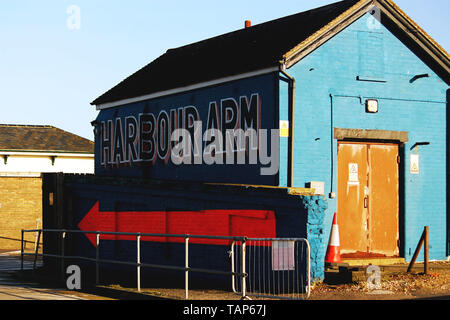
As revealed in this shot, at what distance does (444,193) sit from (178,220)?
6.66 metres

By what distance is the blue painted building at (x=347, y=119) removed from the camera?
17.1 m

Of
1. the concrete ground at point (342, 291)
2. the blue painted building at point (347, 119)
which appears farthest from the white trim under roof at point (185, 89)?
the concrete ground at point (342, 291)

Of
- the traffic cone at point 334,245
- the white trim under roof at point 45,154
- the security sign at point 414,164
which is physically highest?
the white trim under roof at point 45,154

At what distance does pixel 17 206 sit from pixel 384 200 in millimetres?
25224

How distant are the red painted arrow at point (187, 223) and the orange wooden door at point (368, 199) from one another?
246cm

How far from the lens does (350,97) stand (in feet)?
58.2

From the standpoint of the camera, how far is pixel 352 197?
1755 centimetres

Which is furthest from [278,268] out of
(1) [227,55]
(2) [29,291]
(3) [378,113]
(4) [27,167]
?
(4) [27,167]

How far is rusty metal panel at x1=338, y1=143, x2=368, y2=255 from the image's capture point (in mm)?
17359

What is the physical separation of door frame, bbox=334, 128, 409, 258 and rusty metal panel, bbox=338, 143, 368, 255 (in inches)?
9.0

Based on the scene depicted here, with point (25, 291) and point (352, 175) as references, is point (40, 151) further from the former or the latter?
point (352, 175)

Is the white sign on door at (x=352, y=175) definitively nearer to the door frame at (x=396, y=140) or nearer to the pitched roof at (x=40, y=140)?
the door frame at (x=396, y=140)

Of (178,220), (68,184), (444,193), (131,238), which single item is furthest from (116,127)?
(444,193)

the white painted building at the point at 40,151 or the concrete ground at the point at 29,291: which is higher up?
the white painted building at the point at 40,151
